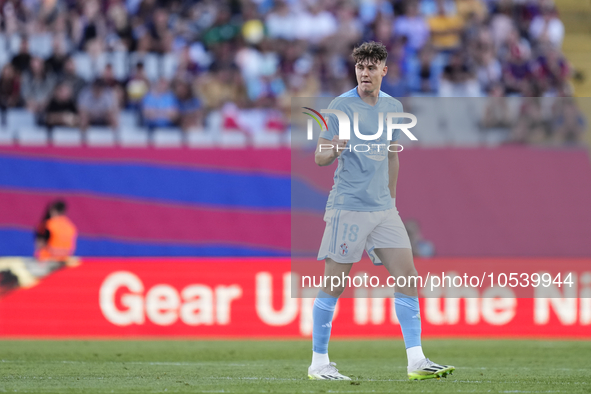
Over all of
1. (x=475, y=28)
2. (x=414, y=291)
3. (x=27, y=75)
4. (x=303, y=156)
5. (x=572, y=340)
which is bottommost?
(x=572, y=340)

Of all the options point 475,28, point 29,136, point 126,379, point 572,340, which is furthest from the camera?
point 475,28

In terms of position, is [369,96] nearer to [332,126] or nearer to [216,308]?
[332,126]

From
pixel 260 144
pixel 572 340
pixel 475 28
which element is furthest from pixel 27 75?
pixel 572 340

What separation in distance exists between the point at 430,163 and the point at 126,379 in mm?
8232

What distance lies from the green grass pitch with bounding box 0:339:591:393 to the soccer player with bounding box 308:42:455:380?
1.62 ft

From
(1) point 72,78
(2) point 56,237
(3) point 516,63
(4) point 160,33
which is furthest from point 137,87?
(3) point 516,63

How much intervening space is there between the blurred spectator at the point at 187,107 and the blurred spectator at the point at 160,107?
3.2 inches

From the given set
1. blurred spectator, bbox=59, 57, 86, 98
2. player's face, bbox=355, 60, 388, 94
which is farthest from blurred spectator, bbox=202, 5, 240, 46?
player's face, bbox=355, 60, 388, 94

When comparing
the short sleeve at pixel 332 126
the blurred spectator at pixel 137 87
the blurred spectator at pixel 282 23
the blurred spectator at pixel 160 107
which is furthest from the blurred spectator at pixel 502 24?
the short sleeve at pixel 332 126

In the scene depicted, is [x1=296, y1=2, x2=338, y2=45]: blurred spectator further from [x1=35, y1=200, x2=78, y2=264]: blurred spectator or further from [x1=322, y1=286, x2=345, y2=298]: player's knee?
[x1=322, y1=286, x2=345, y2=298]: player's knee

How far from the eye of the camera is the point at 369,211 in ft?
20.2

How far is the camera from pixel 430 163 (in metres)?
14.0

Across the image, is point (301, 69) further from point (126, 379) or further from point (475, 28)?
point (126, 379)

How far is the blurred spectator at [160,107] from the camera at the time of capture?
1434 cm
